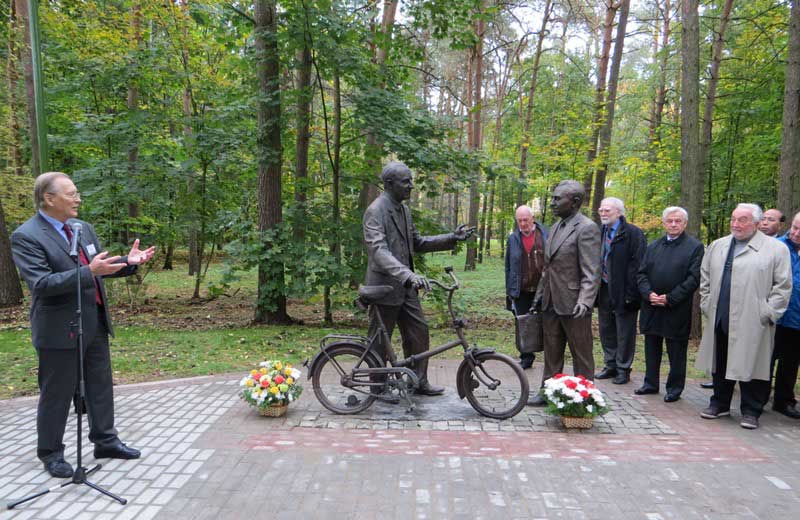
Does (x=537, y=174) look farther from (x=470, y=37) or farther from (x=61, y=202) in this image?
(x=61, y=202)

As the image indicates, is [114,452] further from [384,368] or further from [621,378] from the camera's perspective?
[621,378]

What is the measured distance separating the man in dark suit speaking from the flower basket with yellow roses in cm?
128

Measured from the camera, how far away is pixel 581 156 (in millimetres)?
14258

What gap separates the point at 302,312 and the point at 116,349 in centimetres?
472

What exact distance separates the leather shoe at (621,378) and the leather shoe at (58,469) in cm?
539

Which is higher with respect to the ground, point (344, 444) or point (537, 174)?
point (537, 174)

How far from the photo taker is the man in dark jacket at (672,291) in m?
5.25

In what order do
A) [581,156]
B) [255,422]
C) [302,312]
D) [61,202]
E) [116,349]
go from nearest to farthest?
[61,202], [255,422], [116,349], [302,312], [581,156]

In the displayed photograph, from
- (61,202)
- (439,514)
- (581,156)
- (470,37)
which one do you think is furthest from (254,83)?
(581,156)

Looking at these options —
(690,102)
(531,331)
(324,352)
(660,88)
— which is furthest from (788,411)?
(660,88)

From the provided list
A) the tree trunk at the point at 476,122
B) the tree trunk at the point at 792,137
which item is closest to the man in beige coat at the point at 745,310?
the tree trunk at the point at 792,137

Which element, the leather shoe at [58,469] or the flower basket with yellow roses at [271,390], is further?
the flower basket with yellow roses at [271,390]

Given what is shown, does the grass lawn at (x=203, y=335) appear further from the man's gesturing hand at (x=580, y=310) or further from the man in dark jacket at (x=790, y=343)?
the man's gesturing hand at (x=580, y=310)

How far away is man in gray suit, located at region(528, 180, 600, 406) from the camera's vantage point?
4734 mm
